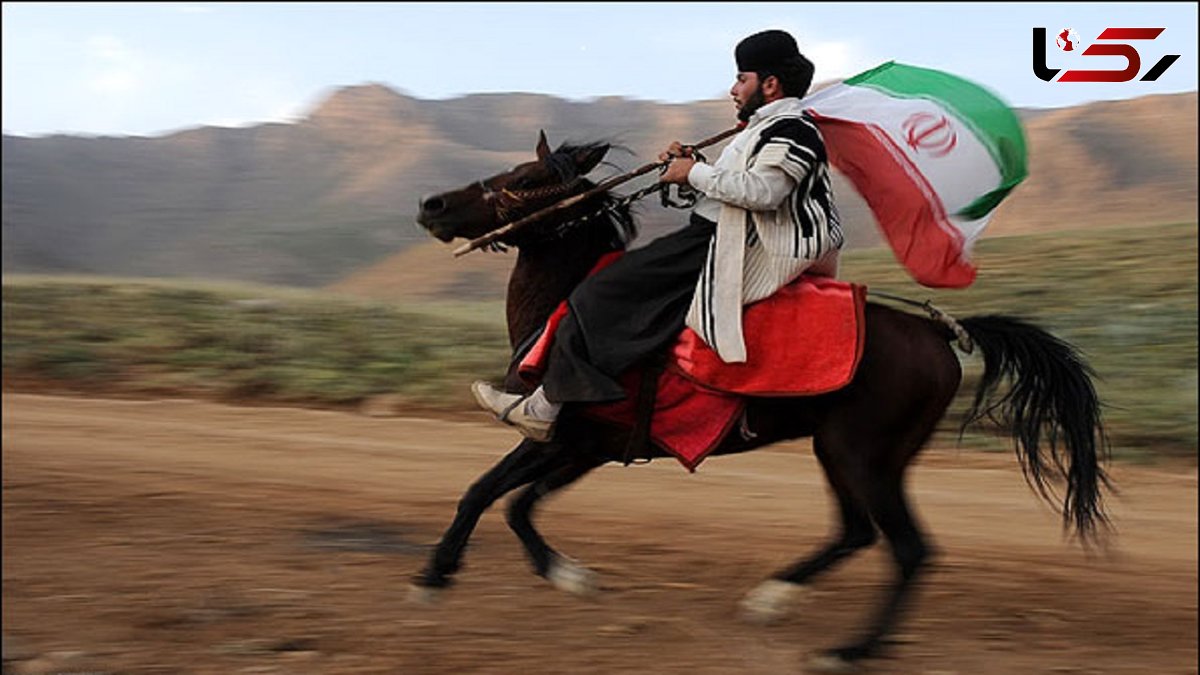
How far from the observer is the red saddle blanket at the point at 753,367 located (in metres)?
5.77

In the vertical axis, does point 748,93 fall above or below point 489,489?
above

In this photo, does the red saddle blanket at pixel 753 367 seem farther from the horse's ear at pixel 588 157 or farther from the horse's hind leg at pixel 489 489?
the horse's ear at pixel 588 157

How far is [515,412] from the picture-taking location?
604 centimetres

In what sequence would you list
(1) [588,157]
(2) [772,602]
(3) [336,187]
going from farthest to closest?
(3) [336,187] < (2) [772,602] < (1) [588,157]

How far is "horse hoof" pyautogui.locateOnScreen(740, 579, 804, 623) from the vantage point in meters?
6.46

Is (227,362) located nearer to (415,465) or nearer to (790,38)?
(415,465)

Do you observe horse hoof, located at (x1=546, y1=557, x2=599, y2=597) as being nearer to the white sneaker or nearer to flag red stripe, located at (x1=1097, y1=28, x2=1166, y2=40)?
the white sneaker

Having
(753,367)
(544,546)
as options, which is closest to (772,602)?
(544,546)

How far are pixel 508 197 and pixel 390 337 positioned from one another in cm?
944

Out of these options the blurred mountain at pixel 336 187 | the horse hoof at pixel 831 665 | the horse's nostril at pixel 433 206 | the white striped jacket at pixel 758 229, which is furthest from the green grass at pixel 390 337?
the horse's nostril at pixel 433 206

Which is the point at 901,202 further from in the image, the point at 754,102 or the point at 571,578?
the point at 571,578

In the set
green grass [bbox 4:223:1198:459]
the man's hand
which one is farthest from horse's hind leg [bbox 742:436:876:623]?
green grass [bbox 4:223:1198:459]

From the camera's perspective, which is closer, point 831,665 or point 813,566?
point 831,665

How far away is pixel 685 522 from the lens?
28.3 feet
